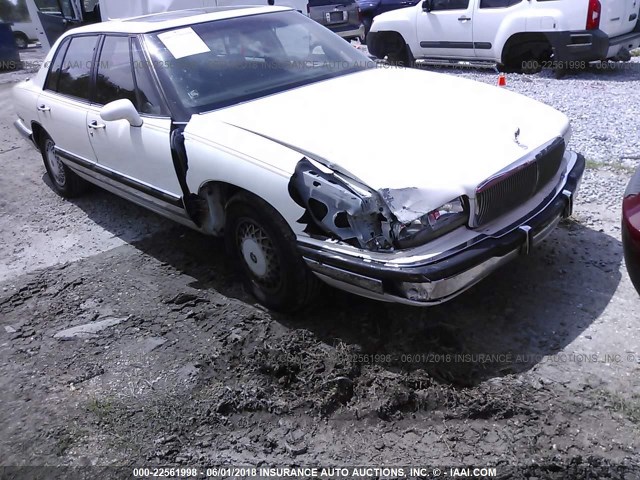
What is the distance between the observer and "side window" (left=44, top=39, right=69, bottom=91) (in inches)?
222

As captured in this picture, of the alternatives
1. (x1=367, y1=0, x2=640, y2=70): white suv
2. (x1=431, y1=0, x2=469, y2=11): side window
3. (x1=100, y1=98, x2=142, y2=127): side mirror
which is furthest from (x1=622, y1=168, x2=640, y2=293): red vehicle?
(x1=431, y1=0, x2=469, y2=11): side window

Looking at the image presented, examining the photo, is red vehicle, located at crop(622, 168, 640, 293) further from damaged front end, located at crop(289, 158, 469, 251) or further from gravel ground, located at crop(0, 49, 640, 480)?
damaged front end, located at crop(289, 158, 469, 251)

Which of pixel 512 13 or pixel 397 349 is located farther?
pixel 512 13

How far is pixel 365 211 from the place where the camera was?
2.99 metres

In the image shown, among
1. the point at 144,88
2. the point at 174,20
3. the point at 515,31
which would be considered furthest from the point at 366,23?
the point at 144,88

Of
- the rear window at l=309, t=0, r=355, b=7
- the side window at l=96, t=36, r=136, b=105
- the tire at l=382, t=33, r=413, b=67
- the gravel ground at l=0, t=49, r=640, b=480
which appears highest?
the side window at l=96, t=36, r=136, b=105

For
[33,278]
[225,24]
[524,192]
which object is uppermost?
[225,24]

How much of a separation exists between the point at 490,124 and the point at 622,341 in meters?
1.41

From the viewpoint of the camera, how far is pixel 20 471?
2.86m

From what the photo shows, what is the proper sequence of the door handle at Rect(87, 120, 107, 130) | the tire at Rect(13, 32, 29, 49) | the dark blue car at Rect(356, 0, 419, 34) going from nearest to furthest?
the door handle at Rect(87, 120, 107, 130), the dark blue car at Rect(356, 0, 419, 34), the tire at Rect(13, 32, 29, 49)

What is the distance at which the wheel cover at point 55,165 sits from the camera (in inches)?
242

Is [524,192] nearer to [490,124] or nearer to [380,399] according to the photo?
[490,124]

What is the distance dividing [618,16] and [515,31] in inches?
56.7

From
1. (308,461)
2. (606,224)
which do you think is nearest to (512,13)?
(606,224)
